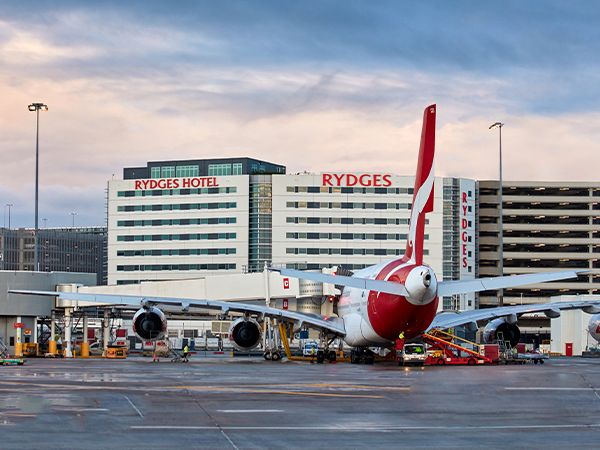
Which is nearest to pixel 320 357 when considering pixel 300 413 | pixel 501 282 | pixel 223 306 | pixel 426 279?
pixel 223 306

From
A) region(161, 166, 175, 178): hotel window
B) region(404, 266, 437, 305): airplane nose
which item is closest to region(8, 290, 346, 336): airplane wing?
region(404, 266, 437, 305): airplane nose

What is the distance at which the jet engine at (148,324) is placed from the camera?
46125 millimetres

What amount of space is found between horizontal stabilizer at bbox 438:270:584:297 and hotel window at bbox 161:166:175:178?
118 metres

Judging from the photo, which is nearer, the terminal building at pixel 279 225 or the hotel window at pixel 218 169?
the terminal building at pixel 279 225

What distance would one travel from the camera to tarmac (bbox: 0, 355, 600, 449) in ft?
49.3

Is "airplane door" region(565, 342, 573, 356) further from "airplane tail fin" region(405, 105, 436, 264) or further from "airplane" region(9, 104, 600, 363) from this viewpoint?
"airplane tail fin" region(405, 105, 436, 264)

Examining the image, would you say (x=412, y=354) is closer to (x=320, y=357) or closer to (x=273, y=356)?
(x=320, y=357)

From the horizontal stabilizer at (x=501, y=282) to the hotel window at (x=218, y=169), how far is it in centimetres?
11126

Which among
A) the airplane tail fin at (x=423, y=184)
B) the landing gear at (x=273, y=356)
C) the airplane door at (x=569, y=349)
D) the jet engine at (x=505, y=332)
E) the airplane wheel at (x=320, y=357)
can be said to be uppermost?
the airplane tail fin at (x=423, y=184)

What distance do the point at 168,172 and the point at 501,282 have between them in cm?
12453

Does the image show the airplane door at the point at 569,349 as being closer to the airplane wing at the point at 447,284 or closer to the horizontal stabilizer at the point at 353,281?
the airplane wing at the point at 447,284

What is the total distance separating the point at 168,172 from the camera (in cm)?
15288

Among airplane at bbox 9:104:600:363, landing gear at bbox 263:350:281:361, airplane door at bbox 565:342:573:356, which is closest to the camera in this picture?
airplane at bbox 9:104:600:363

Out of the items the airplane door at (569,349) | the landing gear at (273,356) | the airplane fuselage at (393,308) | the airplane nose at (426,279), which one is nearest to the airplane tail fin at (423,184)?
the airplane fuselage at (393,308)
